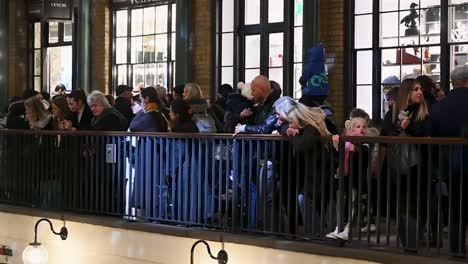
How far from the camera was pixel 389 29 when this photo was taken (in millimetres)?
11750

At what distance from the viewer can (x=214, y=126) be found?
30.1 ft

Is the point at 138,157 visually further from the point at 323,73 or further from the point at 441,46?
the point at 441,46

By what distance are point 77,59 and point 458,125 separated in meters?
10.2

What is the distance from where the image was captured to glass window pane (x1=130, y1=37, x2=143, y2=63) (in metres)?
15.5

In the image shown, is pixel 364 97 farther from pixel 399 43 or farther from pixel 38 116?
pixel 38 116

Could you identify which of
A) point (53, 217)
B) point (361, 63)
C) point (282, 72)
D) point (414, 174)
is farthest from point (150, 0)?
point (414, 174)

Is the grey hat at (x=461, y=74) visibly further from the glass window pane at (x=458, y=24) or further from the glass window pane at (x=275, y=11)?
the glass window pane at (x=275, y=11)

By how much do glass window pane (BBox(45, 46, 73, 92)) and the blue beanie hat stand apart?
31.5ft

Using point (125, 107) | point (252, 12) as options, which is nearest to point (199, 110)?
point (125, 107)

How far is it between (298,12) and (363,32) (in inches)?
51.1

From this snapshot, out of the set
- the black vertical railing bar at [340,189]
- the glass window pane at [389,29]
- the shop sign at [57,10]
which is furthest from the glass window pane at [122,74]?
the black vertical railing bar at [340,189]

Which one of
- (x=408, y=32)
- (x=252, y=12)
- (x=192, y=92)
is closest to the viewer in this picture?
(x=192, y=92)

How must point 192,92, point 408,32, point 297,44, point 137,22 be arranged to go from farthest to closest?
1. point 137,22
2. point 297,44
3. point 408,32
4. point 192,92

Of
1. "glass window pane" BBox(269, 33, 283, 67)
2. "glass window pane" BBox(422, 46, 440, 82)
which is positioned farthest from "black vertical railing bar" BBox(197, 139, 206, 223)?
"glass window pane" BBox(269, 33, 283, 67)
